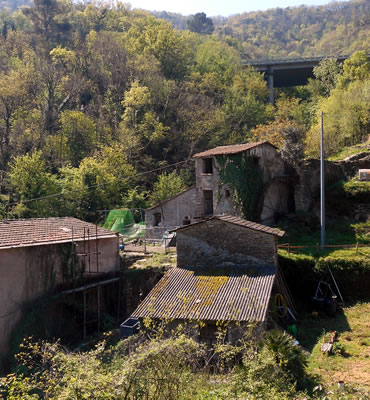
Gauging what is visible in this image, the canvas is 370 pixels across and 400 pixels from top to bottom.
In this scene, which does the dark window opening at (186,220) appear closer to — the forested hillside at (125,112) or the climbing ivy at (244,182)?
the climbing ivy at (244,182)

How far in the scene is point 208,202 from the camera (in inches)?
1083

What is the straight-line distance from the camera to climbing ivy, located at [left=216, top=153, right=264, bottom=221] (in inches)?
994

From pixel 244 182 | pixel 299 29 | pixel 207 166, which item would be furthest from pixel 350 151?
pixel 299 29

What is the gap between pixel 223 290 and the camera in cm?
1655

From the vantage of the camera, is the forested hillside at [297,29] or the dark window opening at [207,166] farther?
the forested hillside at [297,29]

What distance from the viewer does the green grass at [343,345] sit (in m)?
12.8

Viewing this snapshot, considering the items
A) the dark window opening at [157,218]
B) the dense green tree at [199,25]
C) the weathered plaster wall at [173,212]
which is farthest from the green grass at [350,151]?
the dense green tree at [199,25]

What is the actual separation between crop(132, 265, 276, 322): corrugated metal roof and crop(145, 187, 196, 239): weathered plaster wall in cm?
911

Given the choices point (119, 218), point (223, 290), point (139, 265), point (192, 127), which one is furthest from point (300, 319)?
point (192, 127)

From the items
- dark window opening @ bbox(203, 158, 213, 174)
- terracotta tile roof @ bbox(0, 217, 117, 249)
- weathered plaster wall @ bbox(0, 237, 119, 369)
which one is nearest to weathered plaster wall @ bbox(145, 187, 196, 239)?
dark window opening @ bbox(203, 158, 213, 174)

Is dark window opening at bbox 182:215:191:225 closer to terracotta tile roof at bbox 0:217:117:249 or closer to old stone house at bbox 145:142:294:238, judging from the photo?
old stone house at bbox 145:142:294:238

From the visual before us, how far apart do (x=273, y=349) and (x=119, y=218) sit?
19.1 metres

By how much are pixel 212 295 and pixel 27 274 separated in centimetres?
770

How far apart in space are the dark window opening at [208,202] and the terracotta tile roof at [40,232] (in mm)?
7251
